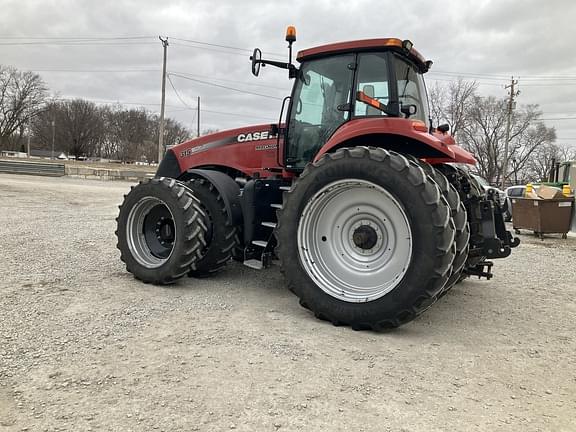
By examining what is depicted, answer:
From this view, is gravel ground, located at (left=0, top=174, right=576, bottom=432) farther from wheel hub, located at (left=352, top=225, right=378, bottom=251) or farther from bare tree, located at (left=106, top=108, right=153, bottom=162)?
bare tree, located at (left=106, top=108, right=153, bottom=162)

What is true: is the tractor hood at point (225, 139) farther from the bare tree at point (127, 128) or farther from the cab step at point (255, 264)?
the bare tree at point (127, 128)

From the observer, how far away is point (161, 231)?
225 inches

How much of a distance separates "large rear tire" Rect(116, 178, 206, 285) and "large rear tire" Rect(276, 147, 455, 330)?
4.20 feet

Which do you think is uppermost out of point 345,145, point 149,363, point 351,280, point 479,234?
point 345,145

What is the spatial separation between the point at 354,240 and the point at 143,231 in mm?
2861

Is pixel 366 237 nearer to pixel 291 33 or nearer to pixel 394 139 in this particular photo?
pixel 394 139

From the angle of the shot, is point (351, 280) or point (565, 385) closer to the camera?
point (565, 385)

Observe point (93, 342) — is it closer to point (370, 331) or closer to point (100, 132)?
point (370, 331)

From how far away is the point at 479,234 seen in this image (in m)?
4.45

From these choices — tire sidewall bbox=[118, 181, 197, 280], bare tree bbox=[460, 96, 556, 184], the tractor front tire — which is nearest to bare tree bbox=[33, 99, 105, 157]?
bare tree bbox=[460, 96, 556, 184]

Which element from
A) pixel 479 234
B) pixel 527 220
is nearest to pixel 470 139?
pixel 527 220

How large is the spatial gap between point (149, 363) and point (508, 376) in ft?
8.03

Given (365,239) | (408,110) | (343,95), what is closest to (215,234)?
(365,239)

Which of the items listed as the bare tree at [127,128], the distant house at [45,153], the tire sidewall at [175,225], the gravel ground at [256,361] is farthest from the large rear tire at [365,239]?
the distant house at [45,153]
